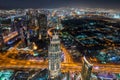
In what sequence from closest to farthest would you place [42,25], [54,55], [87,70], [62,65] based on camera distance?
[87,70] < [54,55] < [62,65] < [42,25]

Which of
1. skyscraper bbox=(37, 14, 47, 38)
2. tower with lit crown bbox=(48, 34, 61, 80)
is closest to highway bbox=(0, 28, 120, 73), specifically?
tower with lit crown bbox=(48, 34, 61, 80)

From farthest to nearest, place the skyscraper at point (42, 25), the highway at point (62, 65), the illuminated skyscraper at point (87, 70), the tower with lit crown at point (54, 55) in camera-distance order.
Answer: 1. the skyscraper at point (42, 25)
2. the highway at point (62, 65)
3. the tower with lit crown at point (54, 55)
4. the illuminated skyscraper at point (87, 70)

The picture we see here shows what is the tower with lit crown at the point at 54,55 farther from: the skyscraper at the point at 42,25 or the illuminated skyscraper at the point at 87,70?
the skyscraper at the point at 42,25

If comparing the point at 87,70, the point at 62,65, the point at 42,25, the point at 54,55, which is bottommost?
the point at 62,65

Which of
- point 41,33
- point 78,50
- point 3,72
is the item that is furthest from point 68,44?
point 3,72

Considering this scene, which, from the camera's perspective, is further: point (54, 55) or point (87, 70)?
point (54, 55)

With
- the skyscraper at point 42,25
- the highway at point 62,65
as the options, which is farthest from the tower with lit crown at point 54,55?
the skyscraper at point 42,25

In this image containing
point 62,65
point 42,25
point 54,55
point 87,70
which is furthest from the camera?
point 42,25

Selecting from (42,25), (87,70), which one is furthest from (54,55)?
(42,25)

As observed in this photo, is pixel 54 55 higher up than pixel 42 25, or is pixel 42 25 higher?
pixel 42 25

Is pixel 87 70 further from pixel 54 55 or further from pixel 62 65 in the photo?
pixel 62 65

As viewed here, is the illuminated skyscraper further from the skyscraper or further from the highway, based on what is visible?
the skyscraper
